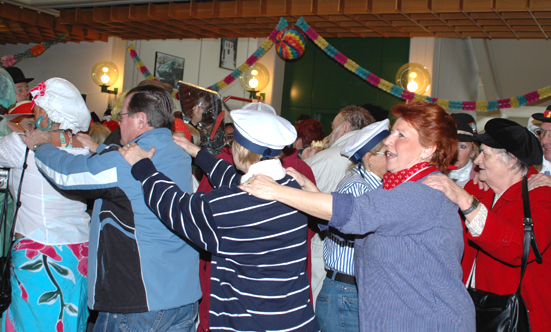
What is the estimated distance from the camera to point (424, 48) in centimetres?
763

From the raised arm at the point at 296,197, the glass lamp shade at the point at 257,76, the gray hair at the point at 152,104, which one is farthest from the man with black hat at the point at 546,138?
the glass lamp shade at the point at 257,76

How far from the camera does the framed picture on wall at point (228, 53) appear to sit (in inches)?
412

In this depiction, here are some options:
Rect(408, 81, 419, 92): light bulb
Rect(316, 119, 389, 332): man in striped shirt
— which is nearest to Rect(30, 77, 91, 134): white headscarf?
Rect(316, 119, 389, 332): man in striped shirt

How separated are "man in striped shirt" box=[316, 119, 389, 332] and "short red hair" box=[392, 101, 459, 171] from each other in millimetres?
485

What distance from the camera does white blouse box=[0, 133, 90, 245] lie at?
2.13 metres

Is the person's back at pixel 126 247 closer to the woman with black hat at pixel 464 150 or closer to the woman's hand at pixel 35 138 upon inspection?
the woman's hand at pixel 35 138

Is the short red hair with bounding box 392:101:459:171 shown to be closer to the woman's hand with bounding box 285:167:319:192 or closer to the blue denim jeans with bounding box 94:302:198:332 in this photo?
the woman's hand with bounding box 285:167:319:192

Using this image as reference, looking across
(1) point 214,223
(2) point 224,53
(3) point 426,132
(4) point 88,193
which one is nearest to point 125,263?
(4) point 88,193

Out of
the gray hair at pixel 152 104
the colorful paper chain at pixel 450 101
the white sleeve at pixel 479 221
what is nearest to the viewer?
the white sleeve at pixel 479 221

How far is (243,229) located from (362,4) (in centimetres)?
520

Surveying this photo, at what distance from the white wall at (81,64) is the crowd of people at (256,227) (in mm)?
7962

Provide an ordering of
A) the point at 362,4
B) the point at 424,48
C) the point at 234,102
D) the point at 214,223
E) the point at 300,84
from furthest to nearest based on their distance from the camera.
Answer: the point at 234,102
the point at 300,84
the point at 424,48
the point at 362,4
the point at 214,223

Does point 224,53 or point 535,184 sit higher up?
point 224,53

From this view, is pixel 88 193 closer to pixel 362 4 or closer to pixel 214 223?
pixel 214 223
